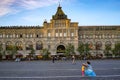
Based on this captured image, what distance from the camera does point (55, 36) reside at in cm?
10462

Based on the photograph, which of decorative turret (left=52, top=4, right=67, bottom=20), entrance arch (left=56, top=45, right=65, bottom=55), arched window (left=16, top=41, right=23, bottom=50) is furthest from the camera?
decorative turret (left=52, top=4, right=67, bottom=20)

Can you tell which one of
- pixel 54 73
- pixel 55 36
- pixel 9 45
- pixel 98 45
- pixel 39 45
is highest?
pixel 55 36

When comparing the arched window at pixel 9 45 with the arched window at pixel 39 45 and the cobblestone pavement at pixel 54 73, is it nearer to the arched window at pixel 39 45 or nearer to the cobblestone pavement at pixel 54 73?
the arched window at pixel 39 45

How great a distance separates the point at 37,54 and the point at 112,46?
29.1m

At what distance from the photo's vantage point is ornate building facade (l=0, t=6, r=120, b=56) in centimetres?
10444

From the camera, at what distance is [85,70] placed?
22.0 m

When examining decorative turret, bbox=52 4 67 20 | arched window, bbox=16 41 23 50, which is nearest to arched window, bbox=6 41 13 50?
arched window, bbox=16 41 23 50

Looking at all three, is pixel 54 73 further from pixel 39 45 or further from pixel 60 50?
pixel 39 45

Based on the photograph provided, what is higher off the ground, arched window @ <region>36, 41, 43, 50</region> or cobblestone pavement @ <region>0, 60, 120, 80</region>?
arched window @ <region>36, 41, 43, 50</region>

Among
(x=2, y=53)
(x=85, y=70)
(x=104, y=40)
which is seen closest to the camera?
(x=85, y=70)

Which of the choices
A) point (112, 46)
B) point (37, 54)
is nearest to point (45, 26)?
point (37, 54)

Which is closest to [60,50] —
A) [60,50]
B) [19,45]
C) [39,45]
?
[60,50]

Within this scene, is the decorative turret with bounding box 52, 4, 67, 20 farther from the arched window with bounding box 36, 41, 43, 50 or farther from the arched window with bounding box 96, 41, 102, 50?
the arched window with bounding box 96, 41, 102, 50

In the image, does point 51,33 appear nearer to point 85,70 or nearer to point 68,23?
point 68,23
